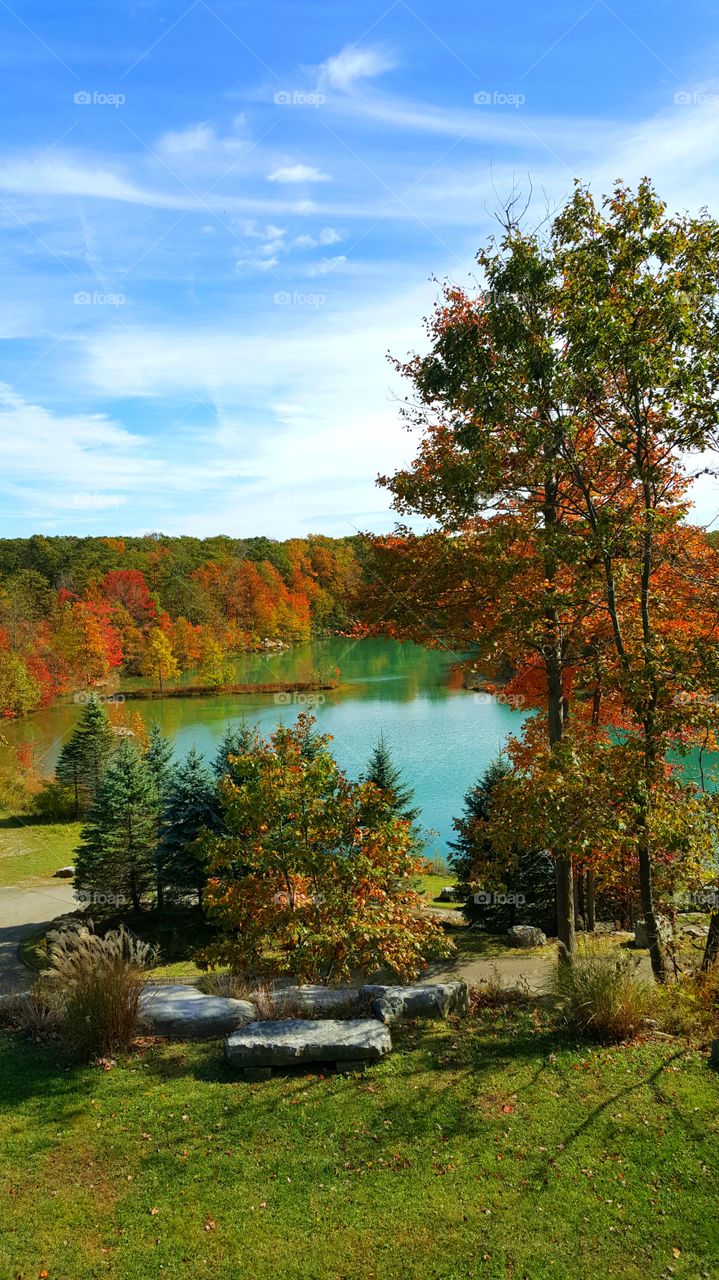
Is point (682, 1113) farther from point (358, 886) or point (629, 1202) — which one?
point (358, 886)

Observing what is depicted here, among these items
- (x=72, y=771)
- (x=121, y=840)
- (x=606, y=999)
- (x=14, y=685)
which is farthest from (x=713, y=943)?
(x=14, y=685)

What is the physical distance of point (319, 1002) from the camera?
7.07 meters

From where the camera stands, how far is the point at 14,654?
3659 cm

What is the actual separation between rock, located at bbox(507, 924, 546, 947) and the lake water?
801 cm

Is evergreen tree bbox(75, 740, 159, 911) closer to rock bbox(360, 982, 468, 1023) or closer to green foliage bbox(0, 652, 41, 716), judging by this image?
rock bbox(360, 982, 468, 1023)

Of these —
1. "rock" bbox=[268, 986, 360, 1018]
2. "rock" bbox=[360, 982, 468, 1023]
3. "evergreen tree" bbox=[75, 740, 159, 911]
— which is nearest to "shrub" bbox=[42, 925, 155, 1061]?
"rock" bbox=[268, 986, 360, 1018]

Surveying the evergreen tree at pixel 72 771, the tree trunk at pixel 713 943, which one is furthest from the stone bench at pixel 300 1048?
the evergreen tree at pixel 72 771

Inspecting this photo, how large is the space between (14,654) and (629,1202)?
37.4 meters

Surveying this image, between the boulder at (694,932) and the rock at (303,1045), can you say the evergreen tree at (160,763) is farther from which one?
the rock at (303,1045)

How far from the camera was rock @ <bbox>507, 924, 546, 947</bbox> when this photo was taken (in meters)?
13.1

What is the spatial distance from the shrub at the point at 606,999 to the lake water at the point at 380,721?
14715 mm

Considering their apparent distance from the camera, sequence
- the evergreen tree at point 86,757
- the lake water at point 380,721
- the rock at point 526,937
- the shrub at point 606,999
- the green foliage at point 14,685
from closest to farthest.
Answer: the shrub at point 606,999, the rock at point 526,937, the evergreen tree at point 86,757, the lake water at point 380,721, the green foliage at point 14,685

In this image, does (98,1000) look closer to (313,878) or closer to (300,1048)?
(300,1048)

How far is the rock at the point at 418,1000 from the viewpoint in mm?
6969
